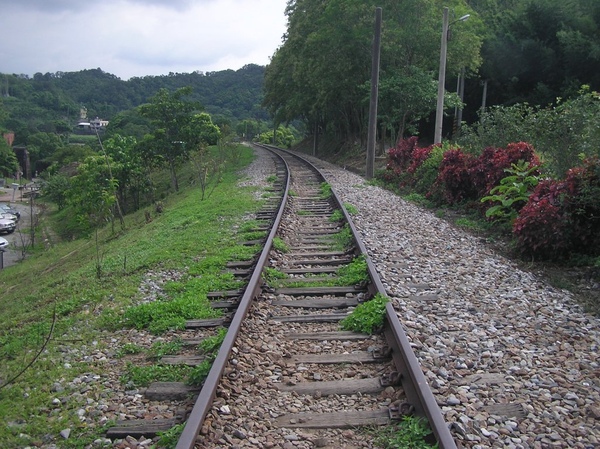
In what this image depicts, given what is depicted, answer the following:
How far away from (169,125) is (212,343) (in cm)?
2619

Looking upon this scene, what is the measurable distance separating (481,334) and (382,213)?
23.6 feet

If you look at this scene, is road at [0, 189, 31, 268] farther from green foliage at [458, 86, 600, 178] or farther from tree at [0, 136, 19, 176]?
green foliage at [458, 86, 600, 178]

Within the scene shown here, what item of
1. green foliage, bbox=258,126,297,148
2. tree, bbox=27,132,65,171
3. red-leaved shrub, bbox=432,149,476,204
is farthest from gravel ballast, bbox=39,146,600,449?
tree, bbox=27,132,65,171

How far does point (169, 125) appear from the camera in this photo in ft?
95.9

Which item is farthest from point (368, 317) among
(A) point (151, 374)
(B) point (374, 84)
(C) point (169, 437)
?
(B) point (374, 84)

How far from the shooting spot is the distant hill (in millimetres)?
86562

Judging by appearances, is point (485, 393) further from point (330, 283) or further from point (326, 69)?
point (326, 69)

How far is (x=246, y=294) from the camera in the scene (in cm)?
555

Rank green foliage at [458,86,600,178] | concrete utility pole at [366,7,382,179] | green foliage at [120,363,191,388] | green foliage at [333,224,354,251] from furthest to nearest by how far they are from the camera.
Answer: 1. concrete utility pole at [366,7,382,179]
2. green foliage at [458,86,600,178]
3. green foliage at [333,224,354,251]
4. green foliage at [120,363,191,388]

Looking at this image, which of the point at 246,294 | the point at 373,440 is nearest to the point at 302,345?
the point at 246,294

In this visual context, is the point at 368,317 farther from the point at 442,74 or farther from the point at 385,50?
the point at 385,50

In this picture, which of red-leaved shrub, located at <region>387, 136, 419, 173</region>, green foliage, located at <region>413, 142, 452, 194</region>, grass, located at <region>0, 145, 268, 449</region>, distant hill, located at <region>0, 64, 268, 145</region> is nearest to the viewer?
grass, located at <region>0, 145, 268, 449</region>

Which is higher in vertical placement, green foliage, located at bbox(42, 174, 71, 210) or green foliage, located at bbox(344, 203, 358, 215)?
green foliage, located at bbox(344, 203, 358, 215)

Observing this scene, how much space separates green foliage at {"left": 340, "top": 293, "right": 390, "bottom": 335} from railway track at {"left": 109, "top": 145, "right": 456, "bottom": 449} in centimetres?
7
